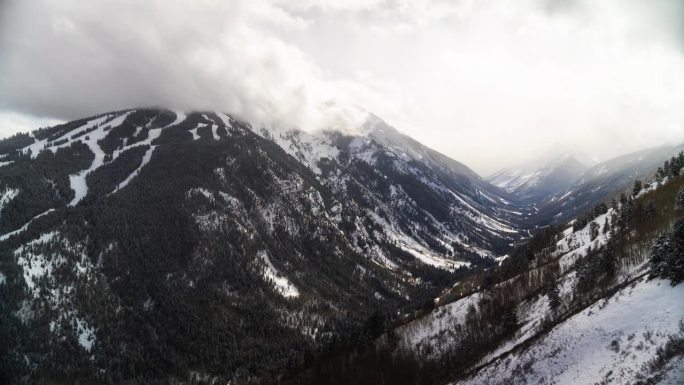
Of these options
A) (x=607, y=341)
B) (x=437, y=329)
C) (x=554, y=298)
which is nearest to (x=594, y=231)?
(x=554, y=298)

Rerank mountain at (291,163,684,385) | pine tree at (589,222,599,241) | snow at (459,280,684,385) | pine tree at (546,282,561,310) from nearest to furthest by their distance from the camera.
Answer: snow at (459,280,684,385), mountain at (291,163,684,385), pine tree at (546,282,561,310), pine tree at (589,222,599,241)

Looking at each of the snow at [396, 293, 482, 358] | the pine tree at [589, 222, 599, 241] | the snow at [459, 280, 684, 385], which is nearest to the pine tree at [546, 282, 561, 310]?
the snow at [459, 280, 684, 385]

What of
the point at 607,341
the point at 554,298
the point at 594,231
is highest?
the point at 607,341

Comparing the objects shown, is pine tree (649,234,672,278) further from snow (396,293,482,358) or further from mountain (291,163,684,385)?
snow (396,293,482,358)

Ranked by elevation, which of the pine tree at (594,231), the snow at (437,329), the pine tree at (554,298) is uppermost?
the pine tree at (594,231)

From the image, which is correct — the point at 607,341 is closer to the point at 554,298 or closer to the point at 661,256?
the point at 661,256

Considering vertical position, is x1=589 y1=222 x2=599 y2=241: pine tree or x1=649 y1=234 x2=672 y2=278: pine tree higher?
x1=649 y1=234 x2=672 y2=278: pine tree

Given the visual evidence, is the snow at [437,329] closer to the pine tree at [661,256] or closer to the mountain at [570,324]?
the mountain at [570,324]

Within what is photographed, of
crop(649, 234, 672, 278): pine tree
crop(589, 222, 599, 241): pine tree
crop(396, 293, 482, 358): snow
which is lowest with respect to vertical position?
crop(396, 293, 482, 358): snow

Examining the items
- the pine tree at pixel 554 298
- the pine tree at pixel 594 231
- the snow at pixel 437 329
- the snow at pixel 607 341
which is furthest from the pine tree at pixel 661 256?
the pine tree at pixel 594 231
